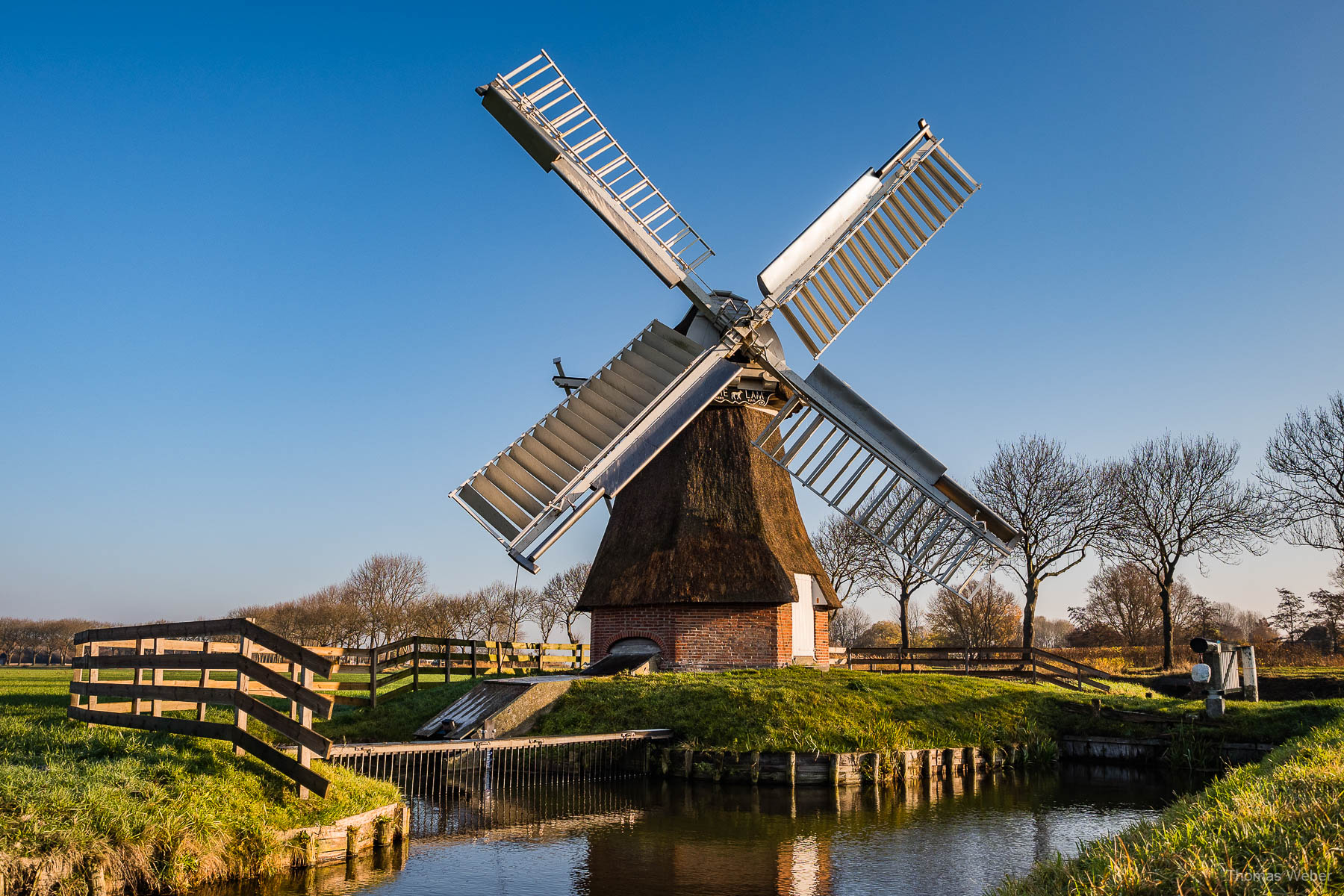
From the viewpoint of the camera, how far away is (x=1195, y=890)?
394 centimetres

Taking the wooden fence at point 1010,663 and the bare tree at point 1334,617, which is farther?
the bare tree at point 1334,617

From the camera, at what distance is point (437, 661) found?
1866cm

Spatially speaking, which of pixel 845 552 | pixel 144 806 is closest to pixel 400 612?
pixel 845 552

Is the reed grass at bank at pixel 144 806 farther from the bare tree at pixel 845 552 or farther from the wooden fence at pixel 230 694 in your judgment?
the bare tree at pixel 845 552

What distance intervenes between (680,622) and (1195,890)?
41.0 ft

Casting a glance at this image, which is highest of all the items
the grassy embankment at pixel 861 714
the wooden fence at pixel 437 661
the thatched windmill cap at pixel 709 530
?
the thatched windmill cap at pixel 709 530

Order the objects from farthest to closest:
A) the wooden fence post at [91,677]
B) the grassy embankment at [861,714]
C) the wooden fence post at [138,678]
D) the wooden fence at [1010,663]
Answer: the wooden fence at [1010,663]
the grassy embankment at [861,714]
the wooden fence post at [91,677]
the wooden fence post at [138,678]

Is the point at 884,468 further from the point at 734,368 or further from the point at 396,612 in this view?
the point at 396,612

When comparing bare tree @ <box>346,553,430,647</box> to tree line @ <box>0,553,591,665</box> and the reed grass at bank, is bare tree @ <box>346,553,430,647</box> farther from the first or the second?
the reed grass at bank

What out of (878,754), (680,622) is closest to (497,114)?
(680,622)

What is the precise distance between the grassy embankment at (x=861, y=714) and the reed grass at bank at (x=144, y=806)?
5672 mm

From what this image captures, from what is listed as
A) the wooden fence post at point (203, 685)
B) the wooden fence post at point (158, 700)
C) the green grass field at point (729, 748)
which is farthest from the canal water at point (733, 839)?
the wooden fence post at point (158, 700)

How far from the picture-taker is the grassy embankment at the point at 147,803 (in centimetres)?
602

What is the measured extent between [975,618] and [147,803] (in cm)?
4353
